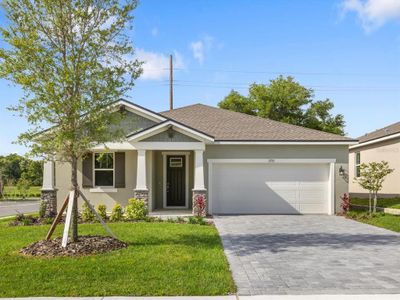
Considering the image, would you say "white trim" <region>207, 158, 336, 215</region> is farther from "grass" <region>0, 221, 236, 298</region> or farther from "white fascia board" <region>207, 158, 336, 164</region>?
"grass" <region>0, 221, 236, 298</region>

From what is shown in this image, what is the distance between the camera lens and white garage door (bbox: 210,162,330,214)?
18.5m

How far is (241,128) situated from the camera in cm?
1983

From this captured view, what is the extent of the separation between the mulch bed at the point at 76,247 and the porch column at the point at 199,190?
6732mm

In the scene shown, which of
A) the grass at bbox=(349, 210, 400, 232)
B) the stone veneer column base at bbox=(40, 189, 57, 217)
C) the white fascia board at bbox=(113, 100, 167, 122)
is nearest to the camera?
the grass at bbox=(349, 210, 400, 232)

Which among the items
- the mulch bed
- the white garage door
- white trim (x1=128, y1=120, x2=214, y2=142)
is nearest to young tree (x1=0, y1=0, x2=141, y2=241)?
the mulch bed

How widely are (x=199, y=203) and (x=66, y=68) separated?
888 cm

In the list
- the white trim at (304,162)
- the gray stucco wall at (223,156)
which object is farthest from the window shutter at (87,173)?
the white trim at (304,162)

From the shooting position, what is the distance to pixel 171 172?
63.8ft

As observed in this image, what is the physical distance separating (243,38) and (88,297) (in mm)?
13136

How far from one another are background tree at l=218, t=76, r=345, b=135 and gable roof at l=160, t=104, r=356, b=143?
14.5 metres

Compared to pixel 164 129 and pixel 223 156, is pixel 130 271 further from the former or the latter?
pixel 223 156

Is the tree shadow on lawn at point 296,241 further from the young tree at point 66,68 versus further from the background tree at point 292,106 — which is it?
the background tree at point 292,106

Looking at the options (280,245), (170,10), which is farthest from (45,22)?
(280,245)

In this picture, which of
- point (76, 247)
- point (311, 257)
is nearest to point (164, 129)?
point (76, 247)
